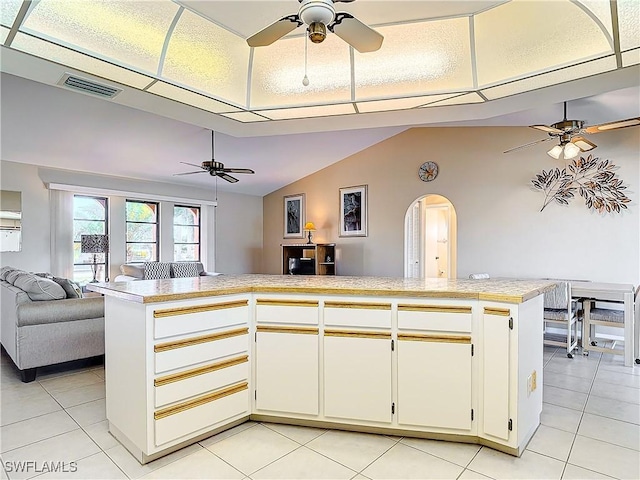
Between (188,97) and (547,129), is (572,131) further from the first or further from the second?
(188,97)

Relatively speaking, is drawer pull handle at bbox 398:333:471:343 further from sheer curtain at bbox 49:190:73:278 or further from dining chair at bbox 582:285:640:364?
sheer curtain at bbox 49:190:73:278

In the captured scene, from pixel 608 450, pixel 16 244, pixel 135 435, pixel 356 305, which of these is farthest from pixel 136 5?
pixel 16 244

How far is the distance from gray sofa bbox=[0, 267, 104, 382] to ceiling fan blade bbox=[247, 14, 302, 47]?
9.65 feet

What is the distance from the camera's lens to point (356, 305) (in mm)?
2393

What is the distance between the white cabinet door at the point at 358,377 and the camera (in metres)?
2.35

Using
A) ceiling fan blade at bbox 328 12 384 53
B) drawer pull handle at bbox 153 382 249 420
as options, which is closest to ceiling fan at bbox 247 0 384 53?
ceiling fan blade at bbox 328 12 384 53

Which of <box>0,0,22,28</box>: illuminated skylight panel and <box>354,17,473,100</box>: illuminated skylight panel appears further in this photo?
<box>354,17,473,100</box>: illuminated skylight panel

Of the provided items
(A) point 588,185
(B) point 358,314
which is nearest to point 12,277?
(B) point 358,314

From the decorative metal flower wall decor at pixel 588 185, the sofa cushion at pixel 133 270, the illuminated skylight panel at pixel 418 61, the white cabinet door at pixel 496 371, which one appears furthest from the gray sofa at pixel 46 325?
the decorative metal flower wall decor at pixel 588 185

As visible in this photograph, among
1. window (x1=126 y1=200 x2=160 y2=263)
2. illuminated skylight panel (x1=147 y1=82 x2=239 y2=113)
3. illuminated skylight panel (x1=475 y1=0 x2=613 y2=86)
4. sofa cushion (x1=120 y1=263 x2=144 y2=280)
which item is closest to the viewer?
illuminated skylight panel (x1=475 y1=0 x2=613 y2=86)

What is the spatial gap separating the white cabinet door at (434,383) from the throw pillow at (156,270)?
5267 mm

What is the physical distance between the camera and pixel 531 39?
2666mm

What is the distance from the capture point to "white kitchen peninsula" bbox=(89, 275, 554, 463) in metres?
2.11

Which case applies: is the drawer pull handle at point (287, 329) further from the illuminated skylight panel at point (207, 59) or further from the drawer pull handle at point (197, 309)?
the illuminated skylight panel at point (207, 59)
